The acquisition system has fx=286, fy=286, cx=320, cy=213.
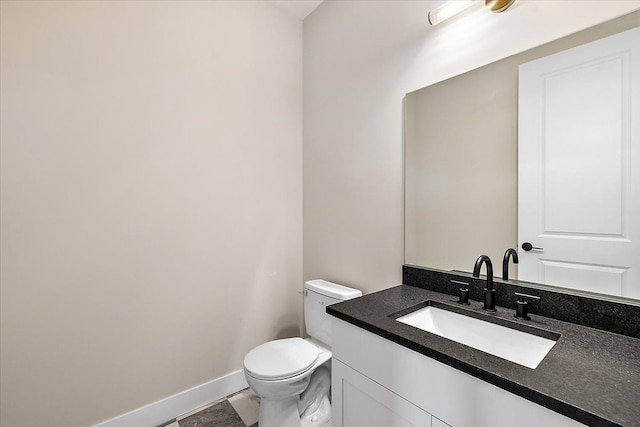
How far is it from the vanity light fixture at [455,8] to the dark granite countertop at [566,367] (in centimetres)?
118

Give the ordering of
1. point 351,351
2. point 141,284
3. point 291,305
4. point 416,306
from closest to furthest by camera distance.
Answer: point 351,351, point 416,306, point 141,284, point 291,305

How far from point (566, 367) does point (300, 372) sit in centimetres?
109

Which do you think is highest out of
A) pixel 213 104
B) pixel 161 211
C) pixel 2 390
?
pixel 213 104

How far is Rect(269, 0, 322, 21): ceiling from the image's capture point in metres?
2.06

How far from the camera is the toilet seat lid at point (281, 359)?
139 centimetres

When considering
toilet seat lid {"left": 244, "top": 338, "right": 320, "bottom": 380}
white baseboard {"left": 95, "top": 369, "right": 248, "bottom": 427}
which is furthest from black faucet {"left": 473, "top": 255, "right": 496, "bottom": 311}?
white baseboard {"left": 95, "top": 369, "right": 248, "bottom": 427}

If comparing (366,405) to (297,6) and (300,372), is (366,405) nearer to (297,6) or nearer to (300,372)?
(300,372)

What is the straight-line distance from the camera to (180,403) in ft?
5.69

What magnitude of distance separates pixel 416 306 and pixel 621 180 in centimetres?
79

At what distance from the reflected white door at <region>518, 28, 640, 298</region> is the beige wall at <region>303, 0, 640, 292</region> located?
0.47ft

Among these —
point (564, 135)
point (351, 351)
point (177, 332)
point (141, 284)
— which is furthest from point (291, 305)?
point (564, 135)

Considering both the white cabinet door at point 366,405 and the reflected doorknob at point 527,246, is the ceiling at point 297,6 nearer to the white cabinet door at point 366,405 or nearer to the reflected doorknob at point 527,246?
the reflected doorknob at point 527,246

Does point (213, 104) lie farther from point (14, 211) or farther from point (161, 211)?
point (14, 211)

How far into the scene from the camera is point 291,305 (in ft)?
7.43
